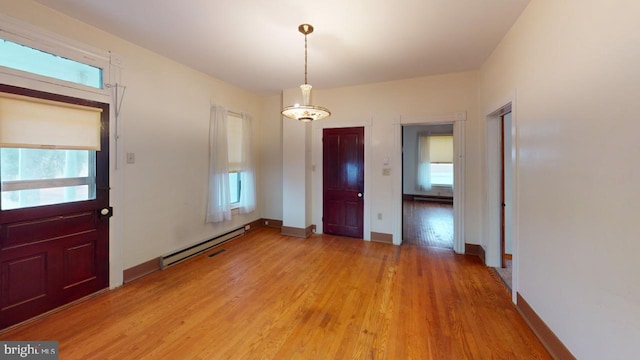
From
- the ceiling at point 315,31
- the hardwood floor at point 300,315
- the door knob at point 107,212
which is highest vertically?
the ceiling at point 315,31

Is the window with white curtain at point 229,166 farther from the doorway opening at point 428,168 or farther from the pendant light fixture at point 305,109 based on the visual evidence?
the doorway opening at point 428,168

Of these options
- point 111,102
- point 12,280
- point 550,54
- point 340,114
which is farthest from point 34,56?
point 550,54

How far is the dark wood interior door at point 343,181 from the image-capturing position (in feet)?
15.5

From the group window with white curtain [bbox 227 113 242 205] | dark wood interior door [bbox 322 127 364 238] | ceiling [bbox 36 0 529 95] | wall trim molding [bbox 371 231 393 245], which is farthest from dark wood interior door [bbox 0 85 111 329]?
wall trim molding [bbox 371 231 393 245]

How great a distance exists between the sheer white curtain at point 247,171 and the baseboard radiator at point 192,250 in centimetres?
56

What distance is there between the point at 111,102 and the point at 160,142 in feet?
2.34

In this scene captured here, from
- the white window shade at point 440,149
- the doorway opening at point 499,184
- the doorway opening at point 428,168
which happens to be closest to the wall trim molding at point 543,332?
the doorway opening at point 499,184

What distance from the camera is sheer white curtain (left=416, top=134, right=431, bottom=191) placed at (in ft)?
28.6

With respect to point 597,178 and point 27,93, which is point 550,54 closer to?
point 597,178

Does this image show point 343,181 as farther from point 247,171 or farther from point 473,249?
point 473,249

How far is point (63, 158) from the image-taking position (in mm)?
2473

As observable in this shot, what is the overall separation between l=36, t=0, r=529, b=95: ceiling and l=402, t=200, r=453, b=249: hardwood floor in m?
3.04

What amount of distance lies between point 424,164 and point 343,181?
5169mm

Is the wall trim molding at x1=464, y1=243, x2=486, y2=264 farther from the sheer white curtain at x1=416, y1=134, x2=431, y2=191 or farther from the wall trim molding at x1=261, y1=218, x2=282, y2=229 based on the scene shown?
the sheer white curtain at x1=416, y1=134, x2=431, y2=191
